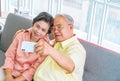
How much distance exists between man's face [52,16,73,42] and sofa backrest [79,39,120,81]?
14.7 inches

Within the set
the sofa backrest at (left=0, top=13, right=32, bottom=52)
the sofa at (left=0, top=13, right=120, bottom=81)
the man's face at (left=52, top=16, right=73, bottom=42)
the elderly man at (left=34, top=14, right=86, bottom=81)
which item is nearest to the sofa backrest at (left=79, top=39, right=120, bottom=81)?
the sofa at (left=0, top=13, right=120, bottom=81)

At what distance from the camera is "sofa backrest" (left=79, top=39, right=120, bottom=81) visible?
5.41 feet

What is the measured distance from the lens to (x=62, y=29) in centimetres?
146

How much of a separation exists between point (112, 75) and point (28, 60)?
70 cm

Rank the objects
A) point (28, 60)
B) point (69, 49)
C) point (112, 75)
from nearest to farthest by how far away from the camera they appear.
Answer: point (69, 49)
point (112, 75)
point (28, 60)

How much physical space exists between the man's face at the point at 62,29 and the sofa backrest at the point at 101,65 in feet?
1.22

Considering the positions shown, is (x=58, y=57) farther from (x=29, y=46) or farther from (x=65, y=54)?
(x=29, y=46)

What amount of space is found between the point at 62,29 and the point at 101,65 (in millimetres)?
488

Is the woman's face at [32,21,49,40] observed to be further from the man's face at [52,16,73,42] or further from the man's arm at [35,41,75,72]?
the man's arm at [35,41,75,72]

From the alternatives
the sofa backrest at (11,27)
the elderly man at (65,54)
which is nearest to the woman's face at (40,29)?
the elderly man at (65,54)

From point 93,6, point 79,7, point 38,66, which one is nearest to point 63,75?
point 38,66

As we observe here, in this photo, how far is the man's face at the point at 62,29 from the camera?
4.81 feet

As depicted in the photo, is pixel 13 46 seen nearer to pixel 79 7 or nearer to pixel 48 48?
pixel 48 48

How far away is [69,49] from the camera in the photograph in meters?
1.43
